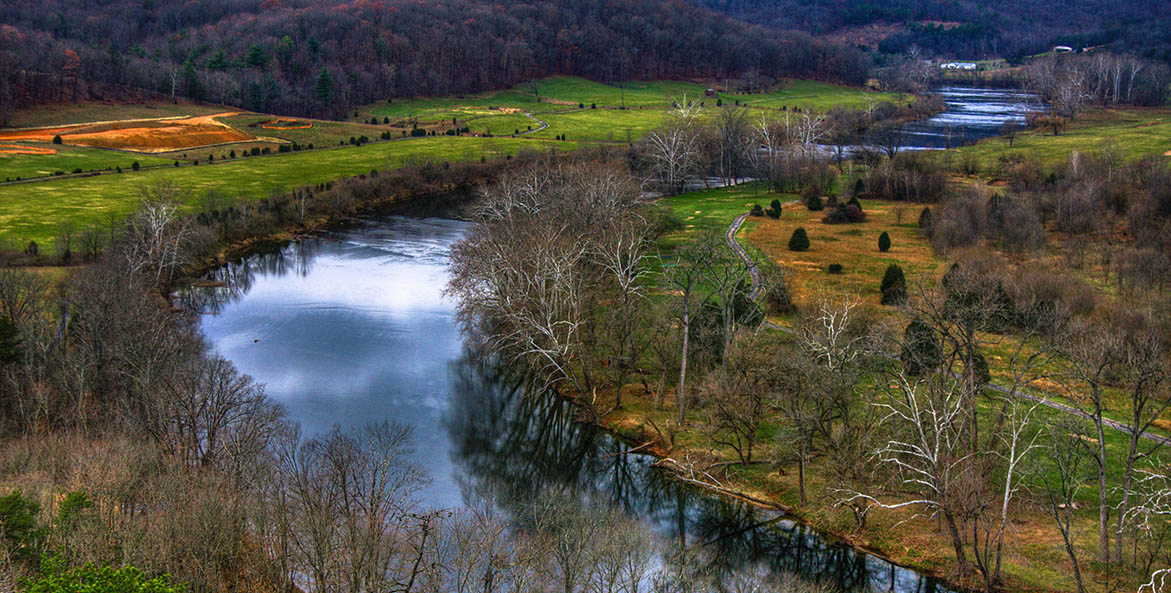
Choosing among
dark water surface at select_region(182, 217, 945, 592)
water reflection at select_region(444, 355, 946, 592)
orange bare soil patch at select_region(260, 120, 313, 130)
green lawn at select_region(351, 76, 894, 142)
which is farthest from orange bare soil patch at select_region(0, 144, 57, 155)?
water reflection at select_region(444, 355, 946, 592)

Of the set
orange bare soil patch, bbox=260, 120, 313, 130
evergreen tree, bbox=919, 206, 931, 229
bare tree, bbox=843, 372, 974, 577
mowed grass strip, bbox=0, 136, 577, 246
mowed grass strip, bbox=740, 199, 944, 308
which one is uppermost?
orange bare soil patch, bbox=260, 120, 313, 130

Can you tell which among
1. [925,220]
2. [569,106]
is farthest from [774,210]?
[569,106]

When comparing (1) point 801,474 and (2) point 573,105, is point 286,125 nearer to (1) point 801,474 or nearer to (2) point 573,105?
(2) point 573,105

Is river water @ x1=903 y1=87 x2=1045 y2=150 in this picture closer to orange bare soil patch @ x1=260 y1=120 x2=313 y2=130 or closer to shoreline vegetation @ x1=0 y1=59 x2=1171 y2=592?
shoreline vegetation @ x1=0 y1=59 x2=1171 y2=592

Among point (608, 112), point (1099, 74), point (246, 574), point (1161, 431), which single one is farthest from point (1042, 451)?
point (1099, 74)

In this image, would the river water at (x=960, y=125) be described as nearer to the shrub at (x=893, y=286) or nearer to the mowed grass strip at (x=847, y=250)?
the mowed grass strip at (x=847, y=250)

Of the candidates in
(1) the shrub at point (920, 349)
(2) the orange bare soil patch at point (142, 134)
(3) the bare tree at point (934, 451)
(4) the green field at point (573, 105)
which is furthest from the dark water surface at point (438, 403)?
(4) the green field at point (573, 105)
